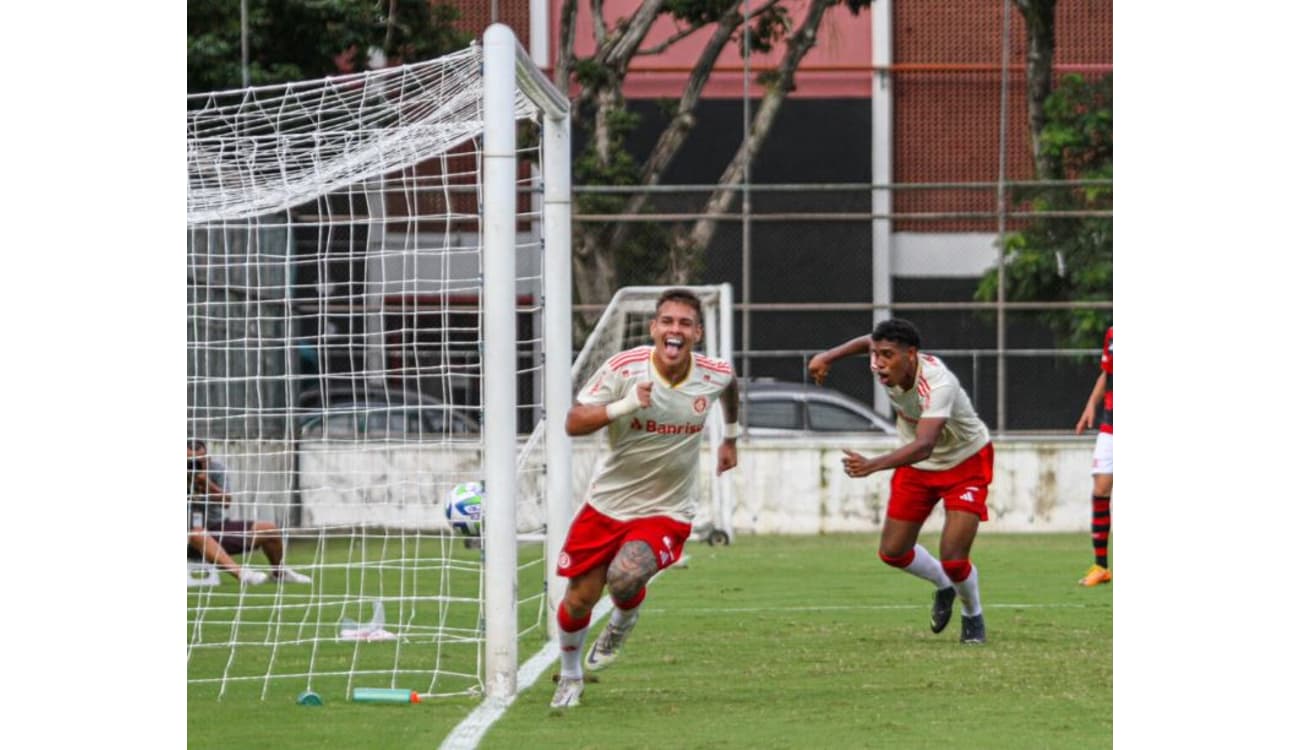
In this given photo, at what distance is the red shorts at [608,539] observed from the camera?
326 inches

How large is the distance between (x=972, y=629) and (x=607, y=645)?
7.56 feet

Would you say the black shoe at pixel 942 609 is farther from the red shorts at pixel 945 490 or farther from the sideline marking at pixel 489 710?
the sideline marking at pixel 489 710

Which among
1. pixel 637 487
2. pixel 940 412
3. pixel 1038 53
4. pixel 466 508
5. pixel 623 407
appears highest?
pixel 1038 53

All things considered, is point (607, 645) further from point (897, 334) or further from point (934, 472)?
point (934, 472)

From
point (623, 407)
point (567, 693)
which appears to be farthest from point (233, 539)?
point (623, 407)

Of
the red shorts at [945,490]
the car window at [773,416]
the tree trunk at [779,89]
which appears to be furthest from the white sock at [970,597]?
the tree trunk at [779,89]

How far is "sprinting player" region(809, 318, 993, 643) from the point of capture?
9703 millimetres

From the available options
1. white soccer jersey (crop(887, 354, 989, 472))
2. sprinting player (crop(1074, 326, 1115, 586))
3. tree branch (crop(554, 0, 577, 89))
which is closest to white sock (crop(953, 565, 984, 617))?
white soccer jersey (crop(887, 354, 989, 472))

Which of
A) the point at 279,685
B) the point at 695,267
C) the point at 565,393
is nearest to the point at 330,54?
the point at 695,267

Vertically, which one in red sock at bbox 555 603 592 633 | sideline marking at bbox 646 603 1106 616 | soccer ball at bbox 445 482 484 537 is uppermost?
soccer ball at bbox 445 482 484 537

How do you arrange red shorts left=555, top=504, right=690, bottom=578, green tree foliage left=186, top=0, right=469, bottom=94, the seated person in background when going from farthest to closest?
green tree foliage left=186, top=0, right=469, bottom=94, the seated person in background, red shorts left=555, top=504, right=690, bottom=578

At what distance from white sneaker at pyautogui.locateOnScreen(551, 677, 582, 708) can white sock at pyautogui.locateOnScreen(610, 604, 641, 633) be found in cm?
55

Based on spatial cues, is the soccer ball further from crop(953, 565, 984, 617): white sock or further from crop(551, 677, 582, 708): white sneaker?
crop(551, 677, 582, 708): white sneaker

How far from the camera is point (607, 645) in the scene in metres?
8.84
